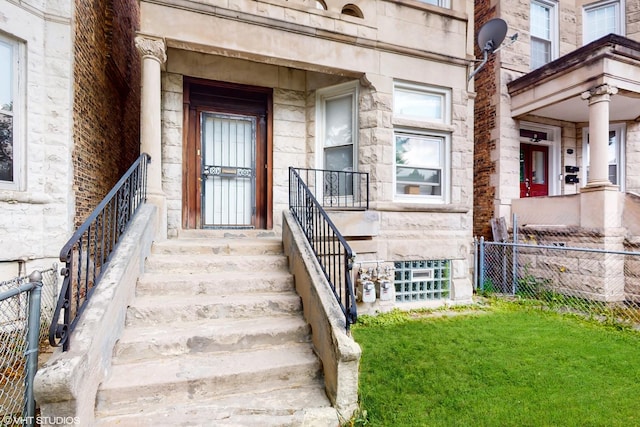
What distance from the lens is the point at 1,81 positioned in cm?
406

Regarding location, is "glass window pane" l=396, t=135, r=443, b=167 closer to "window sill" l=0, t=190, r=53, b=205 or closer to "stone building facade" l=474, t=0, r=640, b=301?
"stone building facade" l=474, t=0, r=640, b=301

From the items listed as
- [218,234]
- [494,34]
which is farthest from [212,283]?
[494,34]

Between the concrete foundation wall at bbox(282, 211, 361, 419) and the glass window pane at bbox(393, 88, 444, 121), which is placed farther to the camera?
the glass window pane at bbox(393, 88, 444, 121)

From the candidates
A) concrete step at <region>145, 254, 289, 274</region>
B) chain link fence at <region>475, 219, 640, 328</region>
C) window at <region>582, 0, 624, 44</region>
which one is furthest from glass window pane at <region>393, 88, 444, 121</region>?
window at <region>582, 0, 624, 44</region>

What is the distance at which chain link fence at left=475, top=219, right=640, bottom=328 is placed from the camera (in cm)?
631

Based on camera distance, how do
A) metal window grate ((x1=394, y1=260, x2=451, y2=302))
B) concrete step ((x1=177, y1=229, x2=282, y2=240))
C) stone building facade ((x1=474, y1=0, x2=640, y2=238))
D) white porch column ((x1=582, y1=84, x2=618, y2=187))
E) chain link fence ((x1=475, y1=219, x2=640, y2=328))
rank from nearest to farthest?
concrete step ((x1=177, y1=229, x2=282, y2=240)), metal window grate ((x1=394, y1=260, x2=451, y2=302)), chain link fence ((x1=475, y1=219, x2=640, y2=328)), white porch column ((x1=582, y1=84, x2=618, y2=187)), stone building facade ((x1=474, y1=0, x2=640, y2=238))

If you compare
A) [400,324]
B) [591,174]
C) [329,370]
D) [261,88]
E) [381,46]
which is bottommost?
[400,324]

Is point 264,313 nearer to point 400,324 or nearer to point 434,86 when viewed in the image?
point 400,324

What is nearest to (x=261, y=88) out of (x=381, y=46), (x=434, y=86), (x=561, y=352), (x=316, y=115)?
(x=316, y=115)

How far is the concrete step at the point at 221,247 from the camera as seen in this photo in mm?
4242

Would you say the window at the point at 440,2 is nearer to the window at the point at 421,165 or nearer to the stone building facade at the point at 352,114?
the stone building facade at the point at 352,114

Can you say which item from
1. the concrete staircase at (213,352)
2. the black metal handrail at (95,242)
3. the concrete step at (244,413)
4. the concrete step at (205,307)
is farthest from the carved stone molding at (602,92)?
the black metal handrail at (95,242)

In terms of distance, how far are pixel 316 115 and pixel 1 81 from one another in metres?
4.42

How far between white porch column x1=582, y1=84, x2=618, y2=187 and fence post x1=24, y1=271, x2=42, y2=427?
866 cm
